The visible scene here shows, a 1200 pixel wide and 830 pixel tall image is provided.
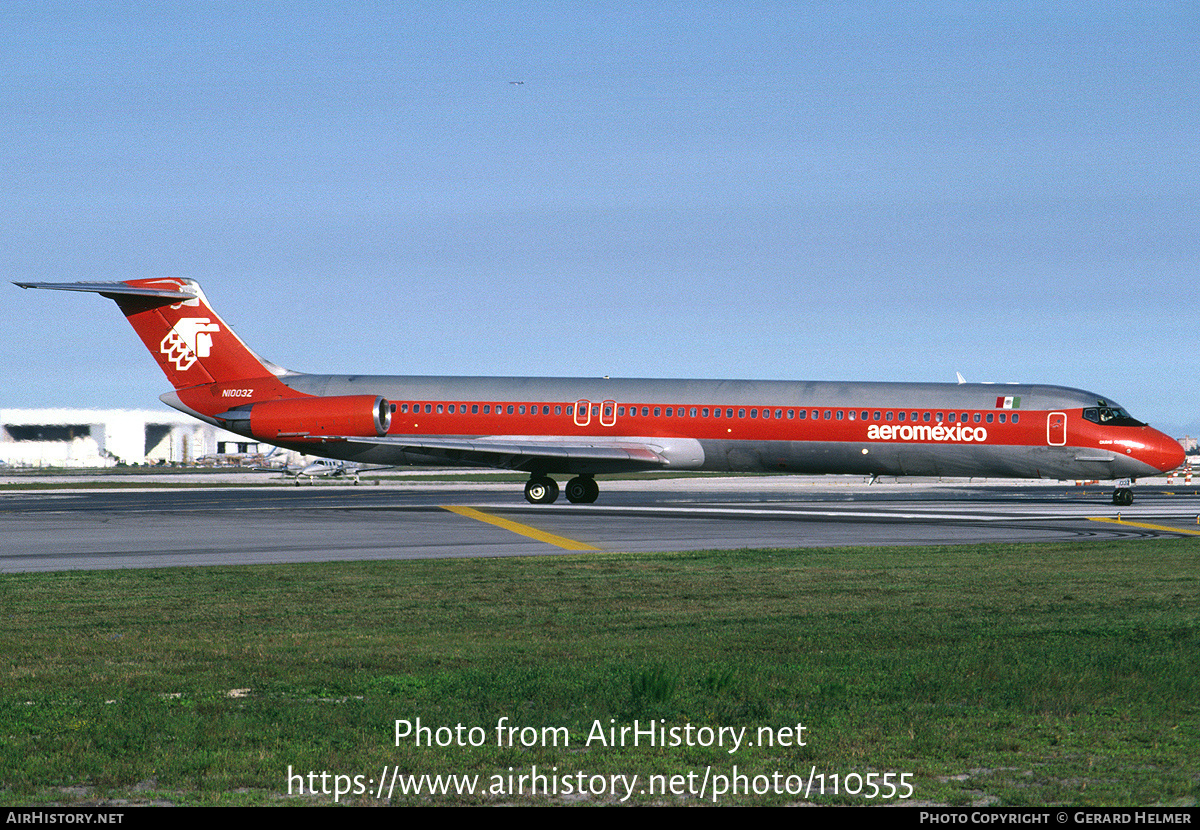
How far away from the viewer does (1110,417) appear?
3550cm

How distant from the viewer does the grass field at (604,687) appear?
6.91m

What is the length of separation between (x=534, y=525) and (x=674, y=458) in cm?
927

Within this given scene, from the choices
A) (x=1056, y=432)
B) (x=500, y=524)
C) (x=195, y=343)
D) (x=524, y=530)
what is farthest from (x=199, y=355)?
(x=1056, y=432)

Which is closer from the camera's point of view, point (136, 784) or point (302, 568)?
point (136, 784)

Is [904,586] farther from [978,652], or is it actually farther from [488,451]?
[488,451]

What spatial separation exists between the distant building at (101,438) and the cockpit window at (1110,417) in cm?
5225

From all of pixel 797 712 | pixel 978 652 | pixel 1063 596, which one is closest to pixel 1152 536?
pixel 1063 596

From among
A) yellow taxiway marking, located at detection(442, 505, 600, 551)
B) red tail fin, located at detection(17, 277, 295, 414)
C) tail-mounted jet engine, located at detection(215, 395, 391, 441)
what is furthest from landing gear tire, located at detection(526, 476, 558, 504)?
red tail fin, located at detection(17, 277, 295, 414)

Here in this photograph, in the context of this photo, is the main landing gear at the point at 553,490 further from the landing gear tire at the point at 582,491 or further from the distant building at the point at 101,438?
the distant building at the point at 101,438

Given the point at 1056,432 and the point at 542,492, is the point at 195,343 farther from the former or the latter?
the point at 1056,432

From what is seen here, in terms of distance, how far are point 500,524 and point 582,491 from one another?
32.6 feet

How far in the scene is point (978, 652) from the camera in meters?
10.9

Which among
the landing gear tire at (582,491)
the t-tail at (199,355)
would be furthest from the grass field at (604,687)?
the t-tail at (199,355)

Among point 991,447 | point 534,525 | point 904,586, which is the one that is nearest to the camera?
point 904,586
